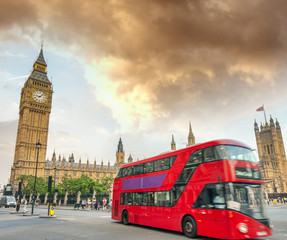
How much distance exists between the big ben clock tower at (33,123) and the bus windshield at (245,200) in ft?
290

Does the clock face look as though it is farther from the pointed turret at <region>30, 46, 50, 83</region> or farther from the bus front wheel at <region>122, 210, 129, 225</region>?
the bus front wheel at <region>122, 210, 129, 225</region>

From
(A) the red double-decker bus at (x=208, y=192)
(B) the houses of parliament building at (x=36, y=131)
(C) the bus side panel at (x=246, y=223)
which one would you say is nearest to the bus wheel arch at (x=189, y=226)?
(A) the red double-decker bus at (x=208, y=192)

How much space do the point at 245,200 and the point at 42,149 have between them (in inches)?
3718

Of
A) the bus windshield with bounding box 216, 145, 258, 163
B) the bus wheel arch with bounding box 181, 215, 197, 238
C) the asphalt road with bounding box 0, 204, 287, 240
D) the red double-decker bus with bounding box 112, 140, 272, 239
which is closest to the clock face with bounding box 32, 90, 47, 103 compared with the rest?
the asphalt road with bounding box 0, 204, 287, 240

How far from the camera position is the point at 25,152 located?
86688mm

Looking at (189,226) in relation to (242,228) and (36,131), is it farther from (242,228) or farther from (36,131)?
(36,131)

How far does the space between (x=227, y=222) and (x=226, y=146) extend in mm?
3002

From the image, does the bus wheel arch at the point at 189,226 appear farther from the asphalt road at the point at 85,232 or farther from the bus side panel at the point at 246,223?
the bus side panel at the point at 246,223

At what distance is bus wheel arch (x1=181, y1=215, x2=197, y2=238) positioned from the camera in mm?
9820

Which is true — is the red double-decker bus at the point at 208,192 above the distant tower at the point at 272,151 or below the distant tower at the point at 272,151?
below

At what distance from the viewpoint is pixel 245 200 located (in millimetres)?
8844

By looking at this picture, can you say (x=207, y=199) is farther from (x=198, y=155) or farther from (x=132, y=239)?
(x=132, y=239)

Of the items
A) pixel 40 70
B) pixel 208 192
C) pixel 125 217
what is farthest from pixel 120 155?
pixel 208 192

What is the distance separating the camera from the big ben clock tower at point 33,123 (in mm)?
85812
